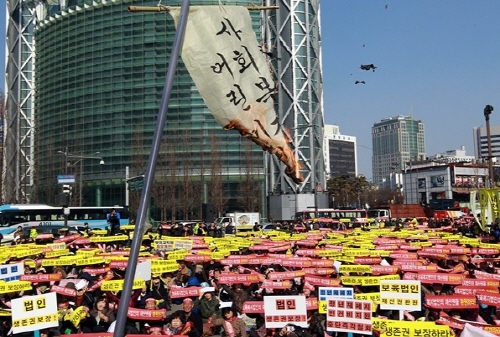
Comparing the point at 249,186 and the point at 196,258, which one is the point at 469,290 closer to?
the point at 196,258

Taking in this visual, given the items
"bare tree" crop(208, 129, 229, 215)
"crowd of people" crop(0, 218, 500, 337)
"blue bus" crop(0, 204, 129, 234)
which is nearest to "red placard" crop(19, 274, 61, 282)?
"crowd of people" crop(0, 218, 500, 337)

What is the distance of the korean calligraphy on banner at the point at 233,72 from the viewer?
5.48 m

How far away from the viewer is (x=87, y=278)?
11352 mm

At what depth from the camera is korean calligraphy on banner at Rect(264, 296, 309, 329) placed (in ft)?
24.2

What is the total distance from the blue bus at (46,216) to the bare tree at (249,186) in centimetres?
2069

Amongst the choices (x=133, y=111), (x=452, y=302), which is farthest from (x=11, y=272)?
(x=133, y=111)

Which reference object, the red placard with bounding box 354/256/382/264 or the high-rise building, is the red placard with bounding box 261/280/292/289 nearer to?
the red placard with bounding box 354/256/382/264

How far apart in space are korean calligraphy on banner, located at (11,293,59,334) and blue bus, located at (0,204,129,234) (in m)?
29.5

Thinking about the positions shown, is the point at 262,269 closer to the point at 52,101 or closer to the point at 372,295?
the point at 372,295

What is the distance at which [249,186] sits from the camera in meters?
59.2

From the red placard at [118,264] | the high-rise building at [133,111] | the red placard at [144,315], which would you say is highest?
the high-rise building at [133,111]

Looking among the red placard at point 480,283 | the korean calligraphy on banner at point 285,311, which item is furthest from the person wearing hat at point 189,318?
the red placard at point 480,283

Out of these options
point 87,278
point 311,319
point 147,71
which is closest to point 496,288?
point 311,319

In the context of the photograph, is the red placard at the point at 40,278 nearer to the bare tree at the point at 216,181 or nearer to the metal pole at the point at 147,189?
the metal pole at the point at 147,189
